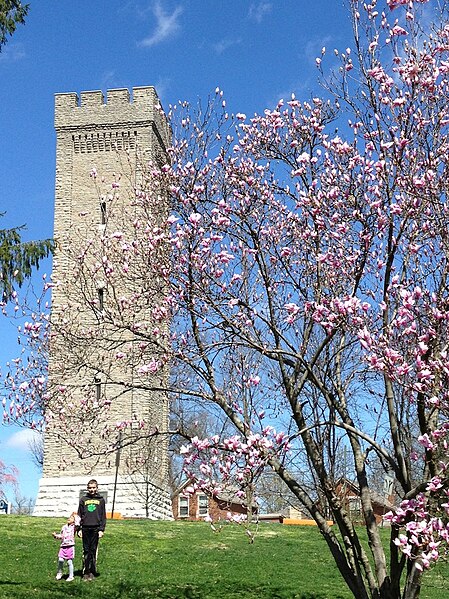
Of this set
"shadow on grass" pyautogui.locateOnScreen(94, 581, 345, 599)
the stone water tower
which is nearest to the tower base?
the stone water tower

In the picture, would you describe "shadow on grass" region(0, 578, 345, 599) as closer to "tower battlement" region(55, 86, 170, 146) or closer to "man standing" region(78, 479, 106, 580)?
"man standing" region(78, 479, 106, 580)

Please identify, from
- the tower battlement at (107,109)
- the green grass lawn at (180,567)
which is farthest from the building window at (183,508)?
the green grass lawn at (180,567)

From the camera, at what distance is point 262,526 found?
24609 millimetres

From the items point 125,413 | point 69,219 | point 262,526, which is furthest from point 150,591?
point 69,219

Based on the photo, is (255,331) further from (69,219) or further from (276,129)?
(69,219)

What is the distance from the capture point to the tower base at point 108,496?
3275cm

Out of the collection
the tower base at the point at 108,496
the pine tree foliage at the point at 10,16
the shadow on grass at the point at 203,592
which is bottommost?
the shadow on grass at the point at 203,592

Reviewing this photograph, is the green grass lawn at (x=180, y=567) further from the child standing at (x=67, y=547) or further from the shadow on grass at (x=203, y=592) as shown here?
the child standing at (x=67, y=547)

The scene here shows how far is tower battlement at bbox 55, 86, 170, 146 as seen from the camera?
37.5 meters

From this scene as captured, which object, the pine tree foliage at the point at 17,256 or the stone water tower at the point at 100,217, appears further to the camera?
the stone water tower at the point at 100,217

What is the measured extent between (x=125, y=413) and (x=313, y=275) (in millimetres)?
24749

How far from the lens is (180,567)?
15680 mm

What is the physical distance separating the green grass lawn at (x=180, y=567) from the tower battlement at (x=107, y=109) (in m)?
21.4

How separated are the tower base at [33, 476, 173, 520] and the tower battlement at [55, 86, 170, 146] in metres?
16.1
